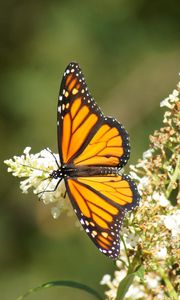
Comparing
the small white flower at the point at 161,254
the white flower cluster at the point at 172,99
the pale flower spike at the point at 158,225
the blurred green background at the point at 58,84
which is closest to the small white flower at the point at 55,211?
the pale flower spike at the point at 158,225

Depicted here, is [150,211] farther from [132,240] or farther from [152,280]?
[152,280]

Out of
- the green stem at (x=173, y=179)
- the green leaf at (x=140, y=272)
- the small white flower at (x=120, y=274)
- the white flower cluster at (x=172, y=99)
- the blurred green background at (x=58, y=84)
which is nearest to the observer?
the green leaf at (x=140, y=272)

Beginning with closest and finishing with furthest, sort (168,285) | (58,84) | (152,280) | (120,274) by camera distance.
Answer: (168,285), (152,280), (120,274), (58,84)

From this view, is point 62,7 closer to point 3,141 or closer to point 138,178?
point 3,141

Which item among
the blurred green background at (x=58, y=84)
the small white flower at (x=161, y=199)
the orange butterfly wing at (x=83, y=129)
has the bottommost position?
the small white flower at (x=161, y=199)

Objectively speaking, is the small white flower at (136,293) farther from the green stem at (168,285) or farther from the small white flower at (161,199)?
the small white flower at (161,199)

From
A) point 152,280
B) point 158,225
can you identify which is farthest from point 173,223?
point 152,280

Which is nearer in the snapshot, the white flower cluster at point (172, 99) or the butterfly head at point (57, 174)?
the butterfly head at point (57, 174)

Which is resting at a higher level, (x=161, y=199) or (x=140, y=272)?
(x=161, y=199)
